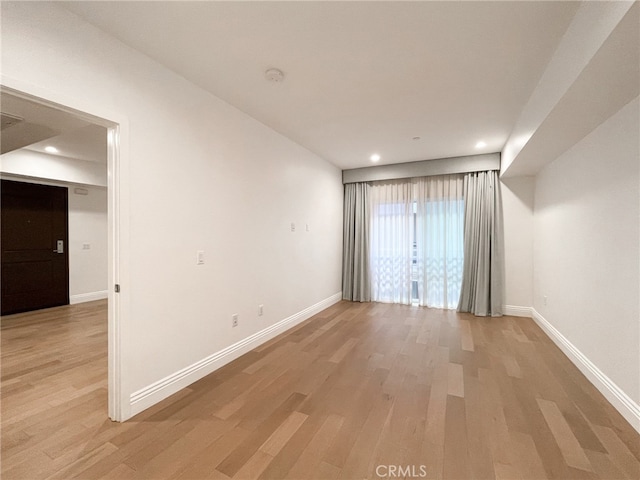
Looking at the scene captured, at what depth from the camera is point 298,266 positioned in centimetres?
407

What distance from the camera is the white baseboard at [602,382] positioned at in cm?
186

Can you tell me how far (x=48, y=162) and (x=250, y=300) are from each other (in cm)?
460

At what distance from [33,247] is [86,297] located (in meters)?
1.29

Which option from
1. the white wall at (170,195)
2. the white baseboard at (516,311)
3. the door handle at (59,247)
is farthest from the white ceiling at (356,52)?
the door handle at (59,247)

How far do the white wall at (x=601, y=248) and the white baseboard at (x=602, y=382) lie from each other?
0.14 feet

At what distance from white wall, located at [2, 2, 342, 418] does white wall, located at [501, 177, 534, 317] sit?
3768 millimetres

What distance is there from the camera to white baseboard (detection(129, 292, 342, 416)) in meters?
2.01

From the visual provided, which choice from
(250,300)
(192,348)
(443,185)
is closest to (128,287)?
(192,348)

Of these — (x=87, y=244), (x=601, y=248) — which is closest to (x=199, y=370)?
(x=601, y=248)

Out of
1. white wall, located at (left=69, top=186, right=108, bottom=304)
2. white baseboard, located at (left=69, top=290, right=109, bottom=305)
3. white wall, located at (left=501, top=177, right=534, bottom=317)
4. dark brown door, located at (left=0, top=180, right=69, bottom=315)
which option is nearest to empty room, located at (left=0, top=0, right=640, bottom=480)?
white wall, located at (left=501, top=177, right=534, bottom=317)

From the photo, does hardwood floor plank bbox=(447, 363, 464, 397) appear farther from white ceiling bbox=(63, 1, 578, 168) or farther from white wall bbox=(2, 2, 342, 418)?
white ceiling bbox=(63, 1, 578, 168)

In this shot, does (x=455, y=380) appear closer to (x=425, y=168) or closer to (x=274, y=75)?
A: (x=274, y=75)

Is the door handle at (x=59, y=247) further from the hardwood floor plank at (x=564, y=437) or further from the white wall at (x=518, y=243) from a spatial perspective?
the white wall at (x=518, y=243)

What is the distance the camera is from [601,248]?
7.77 ft
